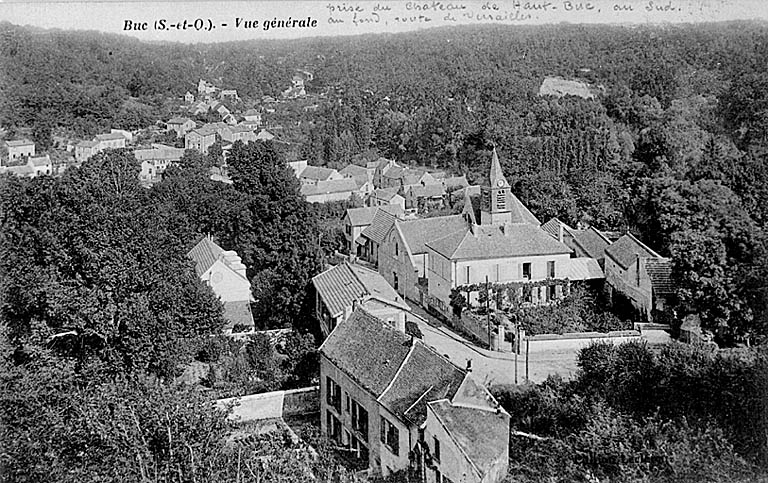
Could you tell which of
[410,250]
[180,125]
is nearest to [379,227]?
[410,250]

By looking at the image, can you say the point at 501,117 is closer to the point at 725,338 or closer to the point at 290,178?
the point at 290,178

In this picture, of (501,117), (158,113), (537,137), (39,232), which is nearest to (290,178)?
(39,232)

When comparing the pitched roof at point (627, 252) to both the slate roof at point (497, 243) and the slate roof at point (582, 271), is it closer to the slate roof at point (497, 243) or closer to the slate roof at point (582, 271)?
the slate roof at point (582, 271)

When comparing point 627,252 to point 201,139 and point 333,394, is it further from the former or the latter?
point 201,139

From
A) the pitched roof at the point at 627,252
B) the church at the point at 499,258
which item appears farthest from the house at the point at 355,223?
the pitched roof at the point at 627,252

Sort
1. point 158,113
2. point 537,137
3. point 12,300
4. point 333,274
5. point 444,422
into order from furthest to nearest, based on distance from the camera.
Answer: point 158,113, point 537,137, point 333,274, point 12,300, point 444,422

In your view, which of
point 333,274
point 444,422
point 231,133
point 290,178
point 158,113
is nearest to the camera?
point 444,422
